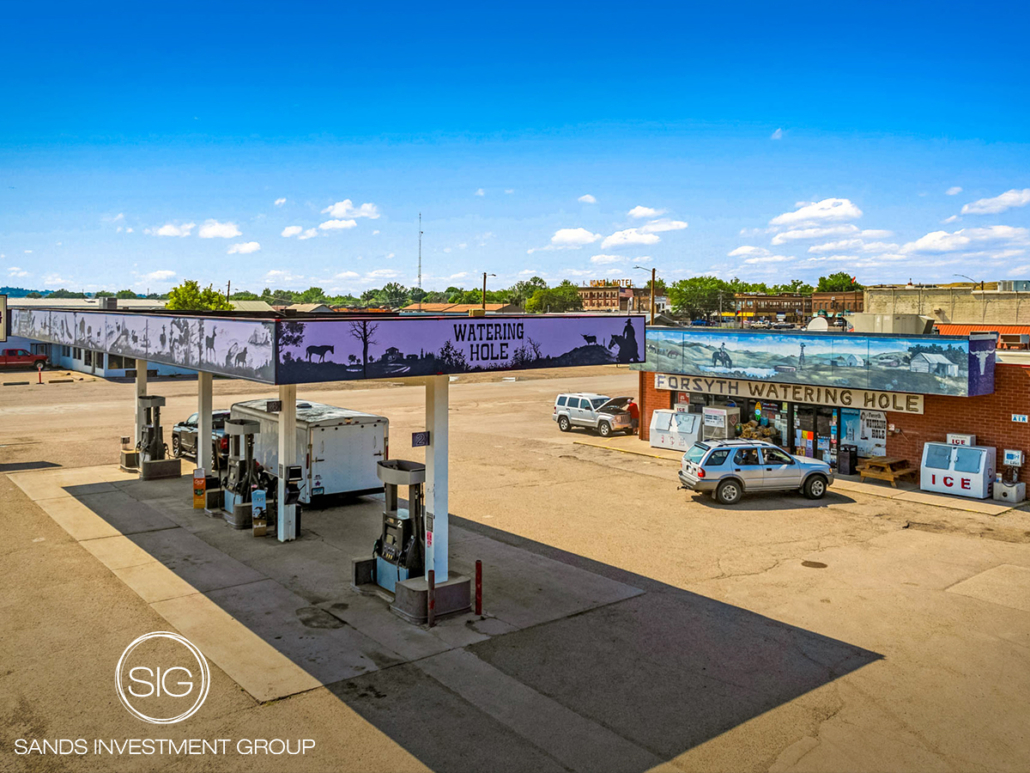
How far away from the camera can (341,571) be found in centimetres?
1497

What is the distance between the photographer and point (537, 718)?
948 centimetres

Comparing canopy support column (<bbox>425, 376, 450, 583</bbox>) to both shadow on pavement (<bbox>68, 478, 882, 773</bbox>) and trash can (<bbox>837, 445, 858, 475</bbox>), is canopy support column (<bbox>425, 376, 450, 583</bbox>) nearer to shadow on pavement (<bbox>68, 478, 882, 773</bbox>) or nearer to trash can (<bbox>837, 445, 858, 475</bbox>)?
shadow on pavement (<bbox>68, 478, 882, 773</bbox>)

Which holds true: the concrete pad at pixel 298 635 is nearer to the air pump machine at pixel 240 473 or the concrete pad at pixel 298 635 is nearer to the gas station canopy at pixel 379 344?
the gas station canopy at pixel 379 344

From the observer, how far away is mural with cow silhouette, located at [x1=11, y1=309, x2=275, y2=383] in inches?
416

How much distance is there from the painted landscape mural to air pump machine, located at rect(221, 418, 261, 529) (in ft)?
51.1

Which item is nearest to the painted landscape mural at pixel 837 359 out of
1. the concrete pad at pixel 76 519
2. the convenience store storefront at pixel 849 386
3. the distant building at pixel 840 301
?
the convenience store storefront at pixel 849 386

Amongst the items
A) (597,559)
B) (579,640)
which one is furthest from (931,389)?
(579,640)

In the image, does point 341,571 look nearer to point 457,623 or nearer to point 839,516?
point 457,623

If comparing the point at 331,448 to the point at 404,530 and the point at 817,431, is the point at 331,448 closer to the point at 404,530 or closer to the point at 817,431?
the point at 404,530

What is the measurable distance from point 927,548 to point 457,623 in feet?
34.6

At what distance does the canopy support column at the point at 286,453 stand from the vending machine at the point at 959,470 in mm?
16750

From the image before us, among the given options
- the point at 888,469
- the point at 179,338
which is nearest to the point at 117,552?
the point at 179,338

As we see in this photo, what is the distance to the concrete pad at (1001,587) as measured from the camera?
541 inches

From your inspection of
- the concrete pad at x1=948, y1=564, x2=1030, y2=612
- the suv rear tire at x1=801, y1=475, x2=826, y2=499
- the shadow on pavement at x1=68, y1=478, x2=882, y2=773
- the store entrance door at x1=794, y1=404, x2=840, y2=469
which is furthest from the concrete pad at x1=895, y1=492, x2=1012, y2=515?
the shadow on pavement at x1=68, y1=478, x2=882, y2=773
